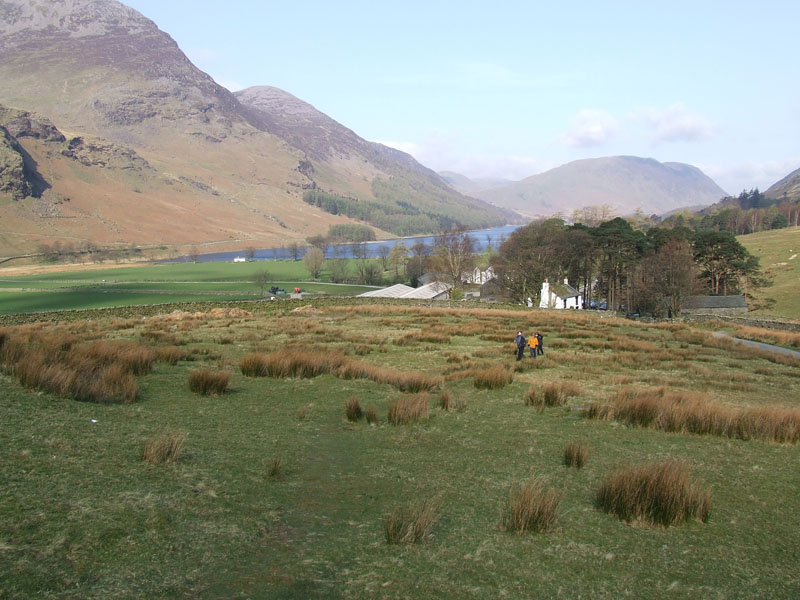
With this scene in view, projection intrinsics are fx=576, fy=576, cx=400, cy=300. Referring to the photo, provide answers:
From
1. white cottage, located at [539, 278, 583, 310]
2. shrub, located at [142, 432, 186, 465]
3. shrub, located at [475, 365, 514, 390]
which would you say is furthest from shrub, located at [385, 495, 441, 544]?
white cottage, located at [539, 278, 583, 310]

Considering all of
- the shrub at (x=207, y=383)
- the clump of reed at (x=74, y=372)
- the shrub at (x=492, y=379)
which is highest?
the clump of reed at (x=74, y=372)

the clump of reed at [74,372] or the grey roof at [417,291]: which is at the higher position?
the clump of reed at [74,372]

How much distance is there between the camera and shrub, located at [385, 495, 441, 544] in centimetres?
600

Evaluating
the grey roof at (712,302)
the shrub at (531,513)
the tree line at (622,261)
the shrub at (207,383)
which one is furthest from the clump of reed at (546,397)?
the tree line at (622,261)

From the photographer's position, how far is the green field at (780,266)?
277ft

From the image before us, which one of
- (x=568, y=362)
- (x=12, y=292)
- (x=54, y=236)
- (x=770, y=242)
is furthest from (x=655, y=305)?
(x=54, y=236)

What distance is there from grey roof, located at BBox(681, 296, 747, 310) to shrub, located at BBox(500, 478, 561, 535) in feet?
236

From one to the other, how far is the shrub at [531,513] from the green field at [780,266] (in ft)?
264

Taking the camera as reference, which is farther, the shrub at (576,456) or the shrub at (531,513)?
the shrub at (576,456)

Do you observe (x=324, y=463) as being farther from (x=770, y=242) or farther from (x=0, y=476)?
(x=770, y=242)

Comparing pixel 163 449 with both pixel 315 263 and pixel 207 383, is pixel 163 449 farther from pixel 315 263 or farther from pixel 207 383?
pixel 315 263

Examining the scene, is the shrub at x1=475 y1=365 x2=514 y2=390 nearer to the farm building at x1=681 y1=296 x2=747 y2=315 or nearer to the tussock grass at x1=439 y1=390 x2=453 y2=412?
the tussock grass at x1=439 y1=390 x2=453 y2=412

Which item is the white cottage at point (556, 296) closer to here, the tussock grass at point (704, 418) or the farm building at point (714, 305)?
the farm building at point (714, 305)

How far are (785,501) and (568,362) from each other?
615 inches
